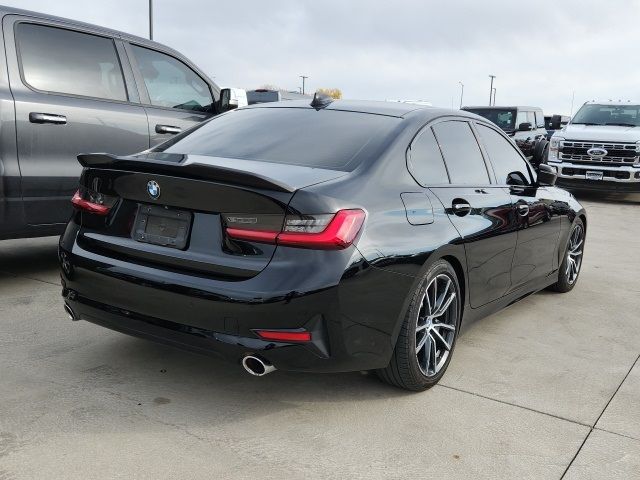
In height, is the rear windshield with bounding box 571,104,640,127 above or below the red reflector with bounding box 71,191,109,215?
above

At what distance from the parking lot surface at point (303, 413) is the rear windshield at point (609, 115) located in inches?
421

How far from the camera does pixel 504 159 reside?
4.62 meters

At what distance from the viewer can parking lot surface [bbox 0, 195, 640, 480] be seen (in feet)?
8.93

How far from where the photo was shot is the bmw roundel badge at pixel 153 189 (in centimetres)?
302

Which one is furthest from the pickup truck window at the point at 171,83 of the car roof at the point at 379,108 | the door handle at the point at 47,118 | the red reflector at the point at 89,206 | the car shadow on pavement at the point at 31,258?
the red reflector at the point at 89,206

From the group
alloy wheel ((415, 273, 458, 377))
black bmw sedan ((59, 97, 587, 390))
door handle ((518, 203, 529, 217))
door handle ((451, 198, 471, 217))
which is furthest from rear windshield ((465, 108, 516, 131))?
alloy wheel ((415, 273, 458, 377))

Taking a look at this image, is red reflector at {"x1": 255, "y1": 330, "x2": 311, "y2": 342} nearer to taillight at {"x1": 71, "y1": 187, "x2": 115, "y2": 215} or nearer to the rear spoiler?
the rear spoiler

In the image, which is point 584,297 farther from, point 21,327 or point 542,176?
point 21,327

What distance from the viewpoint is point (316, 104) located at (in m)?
4.01

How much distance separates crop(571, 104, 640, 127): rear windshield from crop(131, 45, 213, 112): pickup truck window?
10411 mm

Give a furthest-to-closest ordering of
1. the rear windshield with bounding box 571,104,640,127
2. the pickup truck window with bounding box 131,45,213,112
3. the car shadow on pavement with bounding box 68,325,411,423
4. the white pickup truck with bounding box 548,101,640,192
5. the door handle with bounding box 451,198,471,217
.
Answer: the rear windshield with bounding box 571,104,640,127 → the white pickup truck with bounding box 548,101,640,192 → the pickup truck window with bounding box 131,45,213,112 → the door handle with bounding box 451,198,471,217 → the car shadow on pavement with bounding box 68,325,411,423

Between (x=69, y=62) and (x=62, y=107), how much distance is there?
495mm

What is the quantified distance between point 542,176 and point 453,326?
1866mm

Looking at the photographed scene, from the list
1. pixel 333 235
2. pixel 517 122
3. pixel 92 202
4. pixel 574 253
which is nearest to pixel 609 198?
pixel 517 122
